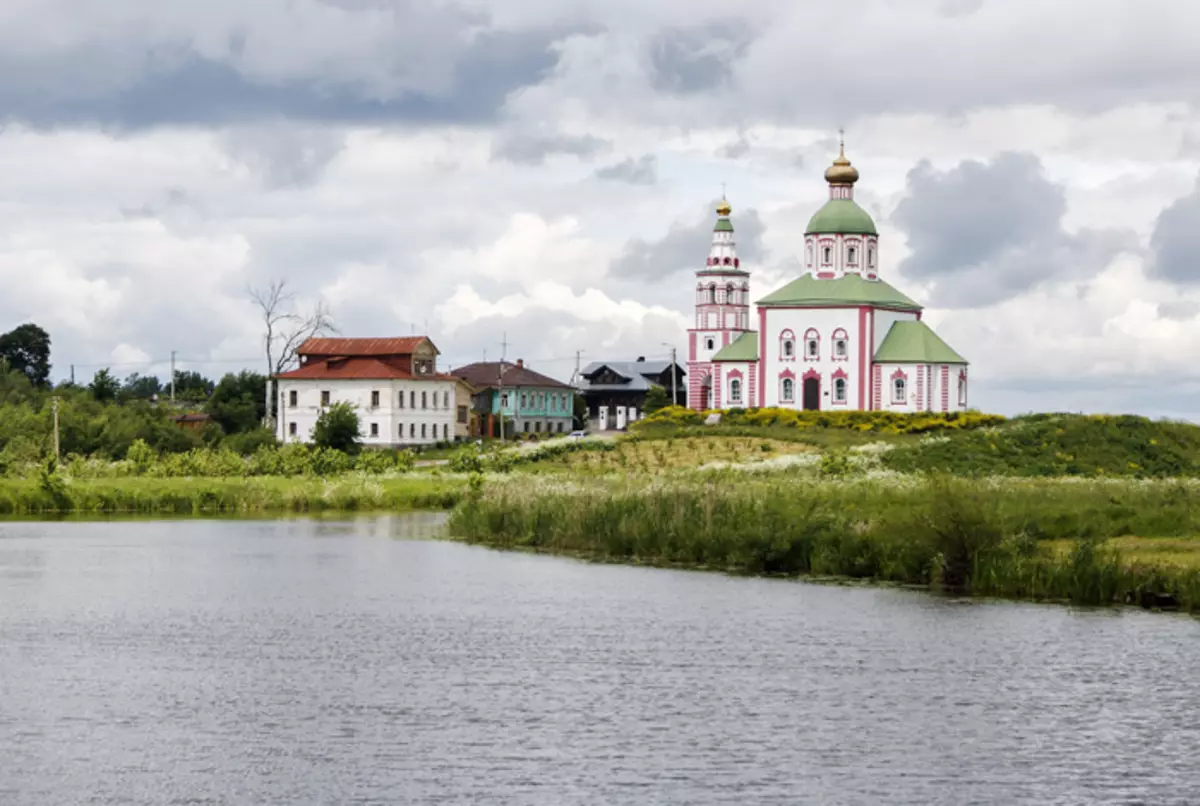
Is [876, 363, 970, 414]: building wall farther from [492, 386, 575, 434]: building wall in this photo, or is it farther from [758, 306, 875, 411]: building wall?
[492, 386, 575, 434]: building wall

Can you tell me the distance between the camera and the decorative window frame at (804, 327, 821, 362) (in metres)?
101

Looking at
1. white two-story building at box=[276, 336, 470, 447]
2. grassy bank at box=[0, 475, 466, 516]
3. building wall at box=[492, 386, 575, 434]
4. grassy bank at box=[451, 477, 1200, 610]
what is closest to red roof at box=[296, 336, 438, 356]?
white two-story building at box=[276, 336, 470, 447]

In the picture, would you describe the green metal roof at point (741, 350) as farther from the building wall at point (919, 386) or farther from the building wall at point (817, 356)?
the building wall at point (919, 386)

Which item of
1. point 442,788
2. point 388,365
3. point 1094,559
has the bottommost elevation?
point 442,788

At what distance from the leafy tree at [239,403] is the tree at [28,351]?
16.1m

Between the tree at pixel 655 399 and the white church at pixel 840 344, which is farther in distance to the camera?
the tree at pixel 655 399

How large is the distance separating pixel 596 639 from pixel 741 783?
936cm

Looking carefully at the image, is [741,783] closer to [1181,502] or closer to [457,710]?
[457,710]

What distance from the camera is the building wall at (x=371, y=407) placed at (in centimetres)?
10156

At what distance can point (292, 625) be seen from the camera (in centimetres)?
2952

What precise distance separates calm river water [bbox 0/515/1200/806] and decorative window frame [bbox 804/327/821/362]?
6580cm

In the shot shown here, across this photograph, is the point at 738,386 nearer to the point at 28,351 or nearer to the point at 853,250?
the point at 853,250

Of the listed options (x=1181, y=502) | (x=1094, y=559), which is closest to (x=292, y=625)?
(x=1094, y=559)

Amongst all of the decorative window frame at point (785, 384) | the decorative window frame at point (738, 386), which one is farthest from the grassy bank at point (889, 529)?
the decorative window frame at point (738, 386)
